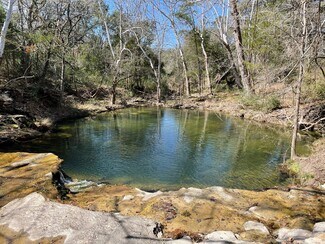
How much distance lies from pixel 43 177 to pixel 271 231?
15.0 ft

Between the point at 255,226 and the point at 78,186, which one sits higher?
the point at 255,226

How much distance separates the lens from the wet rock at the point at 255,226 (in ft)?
13.7

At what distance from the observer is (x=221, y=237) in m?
3.74

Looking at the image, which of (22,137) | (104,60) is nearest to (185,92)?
(104,60)

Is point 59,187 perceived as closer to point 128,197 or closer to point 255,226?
point 128,197

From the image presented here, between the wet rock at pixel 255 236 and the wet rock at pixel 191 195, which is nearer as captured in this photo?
the wet rock at pixel 255 236

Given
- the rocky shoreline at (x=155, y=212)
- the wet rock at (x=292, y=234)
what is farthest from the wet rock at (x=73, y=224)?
the wet rock at (x=292, y=234)

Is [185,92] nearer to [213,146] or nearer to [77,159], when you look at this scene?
[213,146]

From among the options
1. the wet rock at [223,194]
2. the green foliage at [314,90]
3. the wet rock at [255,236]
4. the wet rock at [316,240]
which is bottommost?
the wet rock at [223,194]

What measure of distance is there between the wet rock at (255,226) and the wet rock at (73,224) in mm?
1482

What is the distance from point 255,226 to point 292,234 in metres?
0.54

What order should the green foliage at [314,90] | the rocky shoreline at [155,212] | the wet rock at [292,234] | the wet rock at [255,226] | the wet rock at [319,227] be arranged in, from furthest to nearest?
the green foliage at [314,90], the wet rock at [255,226], the wet rock at [319,227], the wet rock at [292,234], the rocky shoreline at [155,212]

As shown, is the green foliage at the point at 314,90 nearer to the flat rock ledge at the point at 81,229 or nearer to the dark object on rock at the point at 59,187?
the flat rock ledge at the point at 81,229

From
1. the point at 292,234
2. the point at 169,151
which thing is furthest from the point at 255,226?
the point at 169,151
